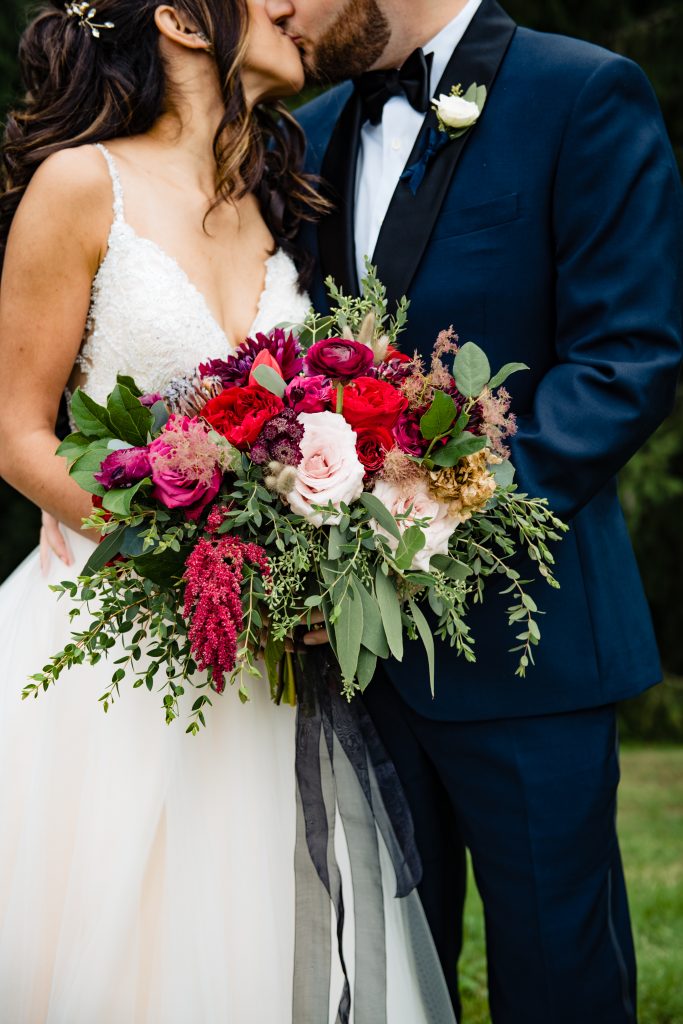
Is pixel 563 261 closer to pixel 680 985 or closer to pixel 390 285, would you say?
pixel 390 285

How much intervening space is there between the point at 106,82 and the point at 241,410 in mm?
1202

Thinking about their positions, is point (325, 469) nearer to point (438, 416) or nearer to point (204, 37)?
point (438, 416)

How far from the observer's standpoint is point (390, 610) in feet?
6.33

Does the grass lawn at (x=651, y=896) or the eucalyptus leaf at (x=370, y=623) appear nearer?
the eucalyptus leaf at (x=370, y=623)

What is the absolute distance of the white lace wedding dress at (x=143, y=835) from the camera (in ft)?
7.05

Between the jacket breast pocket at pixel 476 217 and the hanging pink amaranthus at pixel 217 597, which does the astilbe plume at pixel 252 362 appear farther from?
the jacket breast pocket at pixel 476 217

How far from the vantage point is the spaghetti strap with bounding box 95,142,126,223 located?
96.1 inches

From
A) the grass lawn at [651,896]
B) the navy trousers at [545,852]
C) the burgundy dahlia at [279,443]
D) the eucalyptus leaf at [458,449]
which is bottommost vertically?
the grass lawn at [651,896]

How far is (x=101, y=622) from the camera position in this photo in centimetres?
196

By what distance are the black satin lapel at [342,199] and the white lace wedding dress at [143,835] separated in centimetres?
39

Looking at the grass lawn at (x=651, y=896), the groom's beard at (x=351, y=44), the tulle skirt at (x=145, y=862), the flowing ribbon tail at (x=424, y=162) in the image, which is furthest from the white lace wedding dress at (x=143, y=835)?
the grass lawn at (x=651, y=896)

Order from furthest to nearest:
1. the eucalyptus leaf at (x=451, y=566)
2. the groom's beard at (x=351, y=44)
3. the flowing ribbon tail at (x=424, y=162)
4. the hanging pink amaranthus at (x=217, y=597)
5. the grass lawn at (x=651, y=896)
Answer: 1. the grass lawn at (x=651, y=896)
2. the groom's beard at (x=351, y=44)
3. the flowing ribbon tail at (x=424, y=162)
4. the eucalyptus leaf at (x=451, y=566)
5. the hanging pink amaranthus at (x=217, y=597)

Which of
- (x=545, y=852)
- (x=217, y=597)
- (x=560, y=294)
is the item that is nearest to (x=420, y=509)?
(x=217, y=597)

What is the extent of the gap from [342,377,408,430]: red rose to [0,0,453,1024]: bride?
0.65 metres
